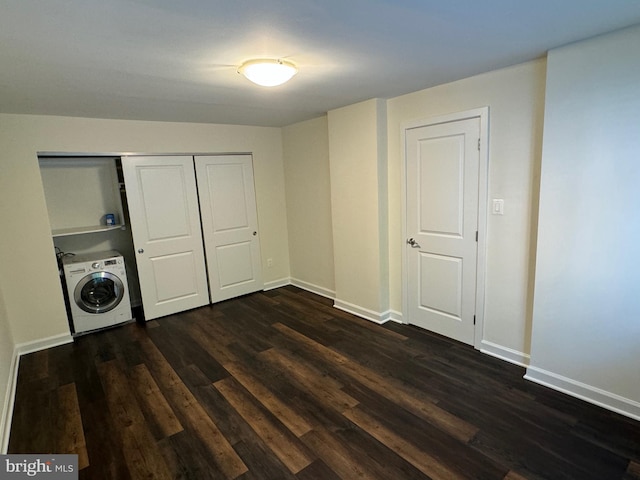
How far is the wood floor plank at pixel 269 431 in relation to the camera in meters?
1.96

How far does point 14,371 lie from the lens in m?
2.98

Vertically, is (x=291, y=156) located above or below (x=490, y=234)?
above

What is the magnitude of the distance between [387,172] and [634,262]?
2.10 meters

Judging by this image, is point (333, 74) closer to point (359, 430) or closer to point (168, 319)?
point (359, 430)

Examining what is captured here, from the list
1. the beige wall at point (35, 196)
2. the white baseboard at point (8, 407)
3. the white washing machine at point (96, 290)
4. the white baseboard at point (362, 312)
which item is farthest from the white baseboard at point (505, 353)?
the beige wall at point (35, 196)

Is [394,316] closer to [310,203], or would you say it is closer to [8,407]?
[310,203]

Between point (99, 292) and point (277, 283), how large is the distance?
229 centimetres

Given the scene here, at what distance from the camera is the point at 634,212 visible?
204cm

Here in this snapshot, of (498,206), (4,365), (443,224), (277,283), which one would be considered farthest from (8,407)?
(498,206)

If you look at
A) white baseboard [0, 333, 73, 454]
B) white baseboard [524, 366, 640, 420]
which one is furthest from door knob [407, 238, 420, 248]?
white baseboard [0, 333, 73, 454]

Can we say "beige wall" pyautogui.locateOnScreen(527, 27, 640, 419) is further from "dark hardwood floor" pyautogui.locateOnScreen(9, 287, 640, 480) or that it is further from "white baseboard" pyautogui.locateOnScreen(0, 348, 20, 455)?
"white baseboard" pyautogui.locateOnScreen(0, 348, 20, 455)

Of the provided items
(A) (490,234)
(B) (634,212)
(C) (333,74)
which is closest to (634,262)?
(B) (634,212)

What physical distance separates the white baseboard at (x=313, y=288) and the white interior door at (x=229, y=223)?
62 cm

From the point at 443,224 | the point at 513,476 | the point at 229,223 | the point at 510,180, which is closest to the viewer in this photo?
the point at 513,476
